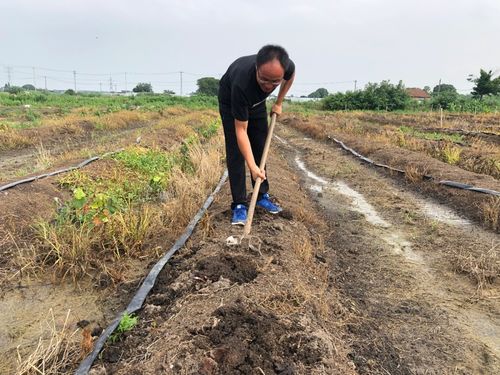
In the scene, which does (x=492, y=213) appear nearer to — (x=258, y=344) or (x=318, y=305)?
(x=318, y=305)

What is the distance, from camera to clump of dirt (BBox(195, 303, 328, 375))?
1899 millimetres

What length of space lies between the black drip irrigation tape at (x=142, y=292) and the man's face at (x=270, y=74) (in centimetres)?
151

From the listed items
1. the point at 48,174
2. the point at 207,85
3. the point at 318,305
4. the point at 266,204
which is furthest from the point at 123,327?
the point at 207,85

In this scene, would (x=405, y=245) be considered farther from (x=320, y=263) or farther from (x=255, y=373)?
(x=255, y=373)

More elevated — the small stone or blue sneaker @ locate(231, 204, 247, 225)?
blue sneaker @ locate(231, 204, 247, 225)

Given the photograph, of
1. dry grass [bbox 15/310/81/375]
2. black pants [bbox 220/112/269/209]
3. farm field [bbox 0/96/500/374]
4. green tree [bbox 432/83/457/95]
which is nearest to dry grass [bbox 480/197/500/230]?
farm field [bbox 0/96/500/374]

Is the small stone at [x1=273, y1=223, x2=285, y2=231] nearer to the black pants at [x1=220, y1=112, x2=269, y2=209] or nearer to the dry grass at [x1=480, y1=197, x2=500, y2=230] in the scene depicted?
the black pants at [x1=220, y1=112, x2=269, y2=209]

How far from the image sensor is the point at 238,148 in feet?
11.8

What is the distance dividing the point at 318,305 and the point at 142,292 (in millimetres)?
1161

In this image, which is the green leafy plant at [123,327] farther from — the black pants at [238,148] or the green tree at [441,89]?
the green tree at [441,89]

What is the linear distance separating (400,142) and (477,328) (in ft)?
28.9

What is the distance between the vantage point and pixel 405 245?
434cm

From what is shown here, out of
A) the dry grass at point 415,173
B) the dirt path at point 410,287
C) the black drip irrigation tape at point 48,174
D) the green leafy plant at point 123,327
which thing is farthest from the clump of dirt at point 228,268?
the dry grass at point 415,173

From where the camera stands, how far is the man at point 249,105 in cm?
269
